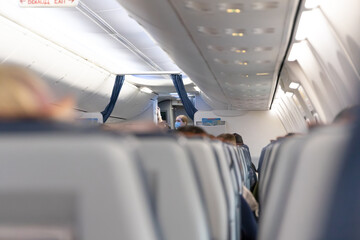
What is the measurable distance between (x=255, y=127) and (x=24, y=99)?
81.2 feet

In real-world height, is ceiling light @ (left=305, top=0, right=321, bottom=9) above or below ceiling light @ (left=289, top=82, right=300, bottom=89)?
below

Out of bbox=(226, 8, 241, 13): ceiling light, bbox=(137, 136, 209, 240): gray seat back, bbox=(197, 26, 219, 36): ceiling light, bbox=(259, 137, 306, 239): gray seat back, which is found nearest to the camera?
bbox=(137, 136, 209, 240): gray seat back

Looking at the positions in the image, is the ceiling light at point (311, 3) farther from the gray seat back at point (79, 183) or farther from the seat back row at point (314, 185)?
the gray seat back at point (79, 183)

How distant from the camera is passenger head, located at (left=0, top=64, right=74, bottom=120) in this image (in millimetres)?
1062

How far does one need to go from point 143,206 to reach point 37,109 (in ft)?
1.12

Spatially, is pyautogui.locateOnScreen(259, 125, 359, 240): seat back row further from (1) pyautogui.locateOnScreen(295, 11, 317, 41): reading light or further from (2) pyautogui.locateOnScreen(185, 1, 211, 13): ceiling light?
(1) pyautogui.locateOnScreen(295, 11, 317, 41): reading light

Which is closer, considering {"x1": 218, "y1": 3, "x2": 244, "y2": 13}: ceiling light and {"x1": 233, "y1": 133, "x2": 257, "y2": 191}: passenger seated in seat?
{"x1": 218, "y1": 3, "x2": 244, "y2": 13}: ceiling light

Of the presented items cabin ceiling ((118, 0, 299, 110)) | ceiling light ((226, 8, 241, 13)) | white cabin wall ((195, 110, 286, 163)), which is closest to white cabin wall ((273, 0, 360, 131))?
cabin ceiling ((118, 0, 299, 110))

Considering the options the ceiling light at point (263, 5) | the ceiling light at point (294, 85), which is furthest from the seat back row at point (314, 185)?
the ceiling light at point (294, 85)

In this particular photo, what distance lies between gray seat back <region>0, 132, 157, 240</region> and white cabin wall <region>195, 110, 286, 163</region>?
77.3 ft

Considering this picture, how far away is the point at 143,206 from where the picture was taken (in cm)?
93

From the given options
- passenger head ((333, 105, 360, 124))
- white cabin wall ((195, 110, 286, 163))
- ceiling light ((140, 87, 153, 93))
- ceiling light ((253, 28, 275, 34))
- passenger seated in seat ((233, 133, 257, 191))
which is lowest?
passenger head ((333, 105, 360, 124))

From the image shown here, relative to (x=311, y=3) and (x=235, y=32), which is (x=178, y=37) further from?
(x=311, y=3)

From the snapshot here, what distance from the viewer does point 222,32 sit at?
28.4 ft
